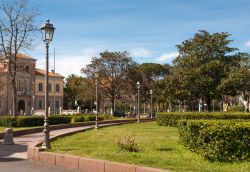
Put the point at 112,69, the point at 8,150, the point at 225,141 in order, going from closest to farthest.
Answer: the point at 225,141
the point at 8,150
the point at 112,69

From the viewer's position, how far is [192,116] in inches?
1206

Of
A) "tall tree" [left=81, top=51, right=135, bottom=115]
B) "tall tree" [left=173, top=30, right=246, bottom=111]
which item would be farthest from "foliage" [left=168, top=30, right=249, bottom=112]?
"tall tree" [left=81, top=51, right=135, bottom=115]

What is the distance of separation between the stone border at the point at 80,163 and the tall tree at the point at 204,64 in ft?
89.5

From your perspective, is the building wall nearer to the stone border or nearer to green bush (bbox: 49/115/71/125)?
green bush (bbox: 49/115/71/125)

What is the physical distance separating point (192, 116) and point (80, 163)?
2072 centimetres

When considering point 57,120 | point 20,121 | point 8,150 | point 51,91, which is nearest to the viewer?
point 8,150

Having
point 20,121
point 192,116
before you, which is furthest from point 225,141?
point 20,121

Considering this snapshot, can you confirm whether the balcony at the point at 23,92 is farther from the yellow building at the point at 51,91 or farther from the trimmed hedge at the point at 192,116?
the trimmed hedge at the point at 192,116

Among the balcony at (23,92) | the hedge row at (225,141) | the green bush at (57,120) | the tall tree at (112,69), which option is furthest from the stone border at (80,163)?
the balcony at (23,92)

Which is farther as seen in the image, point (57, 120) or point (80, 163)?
point (57, 120)

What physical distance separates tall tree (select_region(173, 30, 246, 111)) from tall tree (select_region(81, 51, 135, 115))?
75.8 ft

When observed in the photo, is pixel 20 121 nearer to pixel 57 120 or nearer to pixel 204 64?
pixel 57 120

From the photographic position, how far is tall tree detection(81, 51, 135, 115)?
64.2m

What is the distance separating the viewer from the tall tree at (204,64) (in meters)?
38.7
